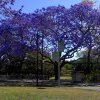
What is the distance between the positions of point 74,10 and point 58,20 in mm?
2700

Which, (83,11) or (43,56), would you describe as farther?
(43,56)

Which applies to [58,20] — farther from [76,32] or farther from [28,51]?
[28,51]

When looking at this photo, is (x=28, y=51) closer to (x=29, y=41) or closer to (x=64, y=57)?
(x=29, y=41)

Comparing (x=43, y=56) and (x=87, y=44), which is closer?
(x=87, y=44)

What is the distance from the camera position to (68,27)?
57500mm

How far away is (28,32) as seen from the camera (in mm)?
60531

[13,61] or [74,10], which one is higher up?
[74,10]

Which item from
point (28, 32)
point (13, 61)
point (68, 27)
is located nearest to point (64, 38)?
point (68, 27)

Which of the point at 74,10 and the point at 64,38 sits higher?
the point at 74,10

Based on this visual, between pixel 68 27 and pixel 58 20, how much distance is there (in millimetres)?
1758

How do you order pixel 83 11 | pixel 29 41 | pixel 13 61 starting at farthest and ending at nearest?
pixel 13 61 < pixel 29 41 < pixel 83 11

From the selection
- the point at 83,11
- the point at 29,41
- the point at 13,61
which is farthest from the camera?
the point at 13,61

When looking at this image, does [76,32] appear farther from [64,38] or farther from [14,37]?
[14,37]

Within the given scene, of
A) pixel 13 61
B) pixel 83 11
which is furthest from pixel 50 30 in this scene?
pixel 13 61
